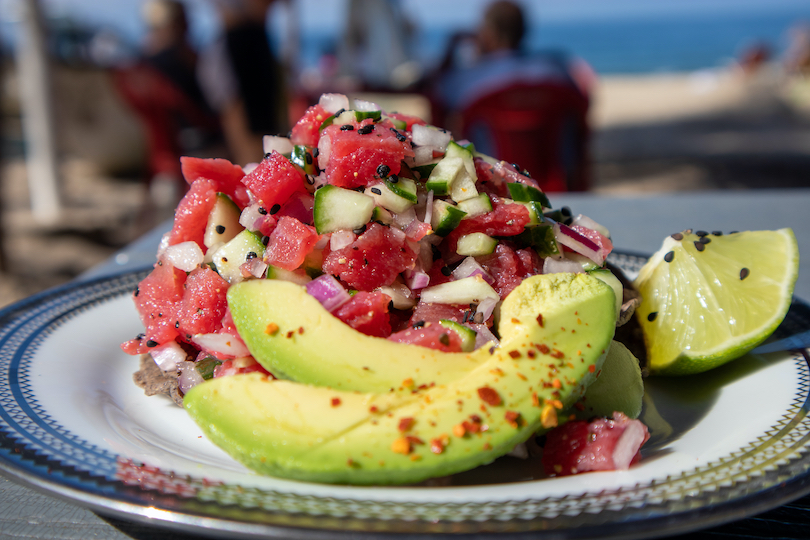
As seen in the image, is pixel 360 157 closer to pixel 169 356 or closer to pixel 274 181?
pixel 274 181

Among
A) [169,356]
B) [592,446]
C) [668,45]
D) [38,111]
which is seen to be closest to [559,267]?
[592,446]

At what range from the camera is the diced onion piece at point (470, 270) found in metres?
1.59

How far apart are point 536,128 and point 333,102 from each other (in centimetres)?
524

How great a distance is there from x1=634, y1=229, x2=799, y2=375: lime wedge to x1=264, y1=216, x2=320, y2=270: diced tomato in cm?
99

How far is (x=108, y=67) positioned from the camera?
12.0m

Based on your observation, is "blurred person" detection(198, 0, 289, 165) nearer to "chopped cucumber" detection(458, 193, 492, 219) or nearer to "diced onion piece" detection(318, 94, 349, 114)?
"diced onion piece" detection(318, 94, 349, 114)

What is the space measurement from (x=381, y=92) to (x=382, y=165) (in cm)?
767

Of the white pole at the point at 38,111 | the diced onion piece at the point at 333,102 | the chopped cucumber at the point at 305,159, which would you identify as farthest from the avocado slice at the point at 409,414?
the white pole at the point at 38,111

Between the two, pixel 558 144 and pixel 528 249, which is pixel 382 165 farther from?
pixel 558 144

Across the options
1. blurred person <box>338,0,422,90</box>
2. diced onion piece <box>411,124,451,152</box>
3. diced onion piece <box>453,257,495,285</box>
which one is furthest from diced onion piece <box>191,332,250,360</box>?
blurred person <box>338,0,422,90</box>

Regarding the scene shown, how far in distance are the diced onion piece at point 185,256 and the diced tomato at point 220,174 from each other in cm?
18

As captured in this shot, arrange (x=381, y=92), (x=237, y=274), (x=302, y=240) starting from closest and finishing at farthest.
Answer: (x=302, y=240) → (x=237, y=274) → (x=381, y=92)

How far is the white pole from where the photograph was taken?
8016 mm

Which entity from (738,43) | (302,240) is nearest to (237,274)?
(302,240)
